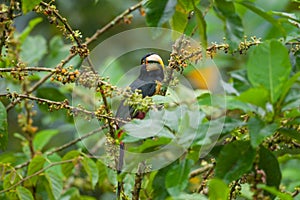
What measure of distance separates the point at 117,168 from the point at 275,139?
1.32 ft

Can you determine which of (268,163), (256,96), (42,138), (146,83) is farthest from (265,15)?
(42,138)

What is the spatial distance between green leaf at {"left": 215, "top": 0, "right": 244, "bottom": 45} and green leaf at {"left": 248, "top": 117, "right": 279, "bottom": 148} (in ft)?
0.56

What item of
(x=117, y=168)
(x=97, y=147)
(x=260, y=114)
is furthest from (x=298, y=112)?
(x=97, y=147)

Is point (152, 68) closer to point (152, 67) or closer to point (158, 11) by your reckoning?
point (152, 67)

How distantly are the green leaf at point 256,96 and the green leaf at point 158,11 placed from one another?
22 centimetres

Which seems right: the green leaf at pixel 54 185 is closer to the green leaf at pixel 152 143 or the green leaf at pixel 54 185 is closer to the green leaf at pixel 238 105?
the green leaf at pixel 152 143

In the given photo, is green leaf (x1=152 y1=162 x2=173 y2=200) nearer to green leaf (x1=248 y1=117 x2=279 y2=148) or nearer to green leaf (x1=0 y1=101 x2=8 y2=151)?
green leaf (x1=248 y1=117 x2=279 y2=148)

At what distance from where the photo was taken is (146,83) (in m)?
1.67

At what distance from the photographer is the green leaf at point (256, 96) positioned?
1.12 meters

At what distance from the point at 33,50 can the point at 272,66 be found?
1525 millimetres

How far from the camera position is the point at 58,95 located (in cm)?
234

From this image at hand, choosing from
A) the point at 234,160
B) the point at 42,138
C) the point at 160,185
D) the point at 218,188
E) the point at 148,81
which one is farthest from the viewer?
the point at 42,138

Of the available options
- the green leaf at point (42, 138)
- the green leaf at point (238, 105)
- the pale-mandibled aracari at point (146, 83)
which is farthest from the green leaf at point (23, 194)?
the green leaf at point (42, 138)

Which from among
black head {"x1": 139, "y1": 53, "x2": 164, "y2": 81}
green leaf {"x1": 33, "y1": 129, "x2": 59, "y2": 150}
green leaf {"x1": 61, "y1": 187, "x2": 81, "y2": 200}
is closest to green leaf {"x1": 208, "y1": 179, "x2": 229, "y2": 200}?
black head {"x1": 139, "y1": 53, "x2": 164, "y2": 81}
